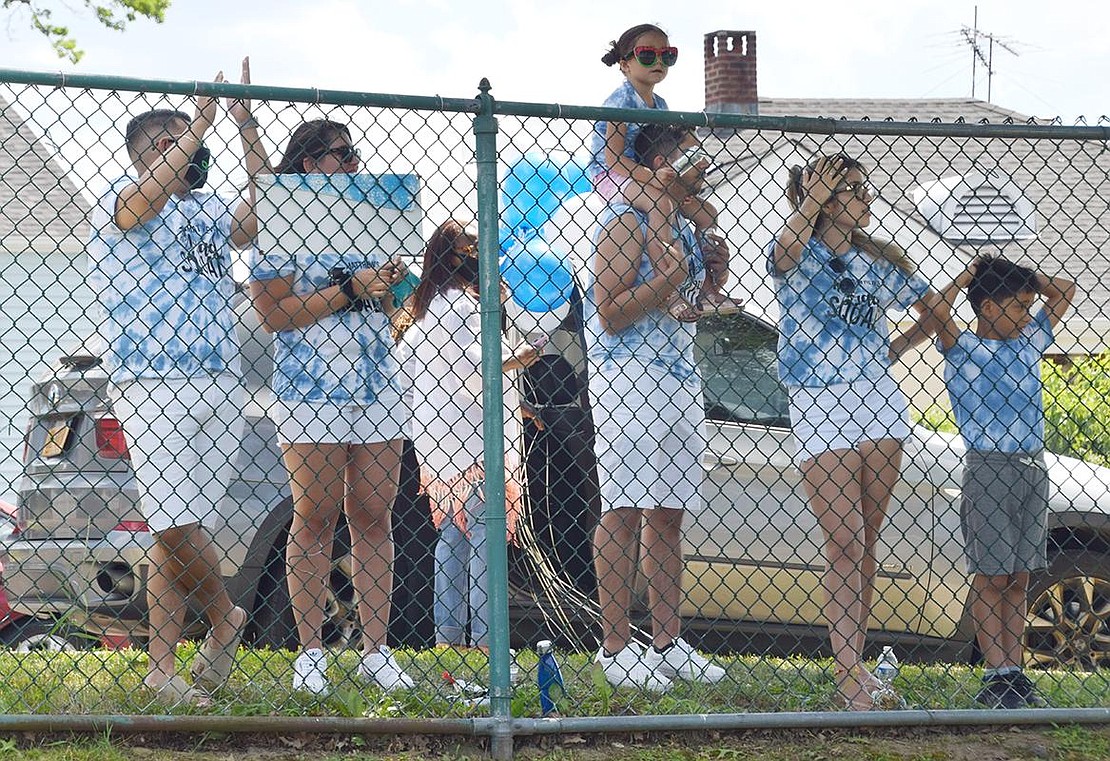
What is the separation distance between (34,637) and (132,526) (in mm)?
893

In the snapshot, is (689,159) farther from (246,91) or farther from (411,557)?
(411,557)

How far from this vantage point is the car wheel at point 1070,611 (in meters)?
5.49

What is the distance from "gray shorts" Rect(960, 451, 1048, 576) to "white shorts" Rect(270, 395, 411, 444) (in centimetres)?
206

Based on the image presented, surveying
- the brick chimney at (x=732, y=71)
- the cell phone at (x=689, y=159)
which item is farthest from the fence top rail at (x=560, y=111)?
the brick chimney at (x=732, y=71)

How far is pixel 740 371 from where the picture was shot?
19.4 ft

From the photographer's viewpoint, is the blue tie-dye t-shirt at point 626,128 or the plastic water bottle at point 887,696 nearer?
the plastic water bottle at point 887,696

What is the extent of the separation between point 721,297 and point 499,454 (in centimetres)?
134

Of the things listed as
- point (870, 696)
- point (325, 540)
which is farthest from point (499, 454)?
point (870, 696)

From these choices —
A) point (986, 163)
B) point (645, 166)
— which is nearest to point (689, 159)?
point (645, 166)

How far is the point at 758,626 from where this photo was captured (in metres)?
5.51

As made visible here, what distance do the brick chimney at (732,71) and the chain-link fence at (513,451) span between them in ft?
50.0

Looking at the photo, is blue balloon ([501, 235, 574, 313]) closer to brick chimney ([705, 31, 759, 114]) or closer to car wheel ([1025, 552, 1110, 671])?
car wheel ([1025, 552, 1110, 671])

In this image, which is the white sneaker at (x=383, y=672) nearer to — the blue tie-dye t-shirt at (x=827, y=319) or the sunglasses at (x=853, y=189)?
the blue tie-dye t-shirt at (x=827, y=319)

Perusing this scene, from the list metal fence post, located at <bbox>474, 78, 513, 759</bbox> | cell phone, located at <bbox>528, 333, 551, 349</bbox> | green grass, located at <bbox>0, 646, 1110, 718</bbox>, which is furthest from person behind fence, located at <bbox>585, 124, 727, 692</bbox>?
cell phone, located at <bbox>528, 333, 551, 349</bbox>
